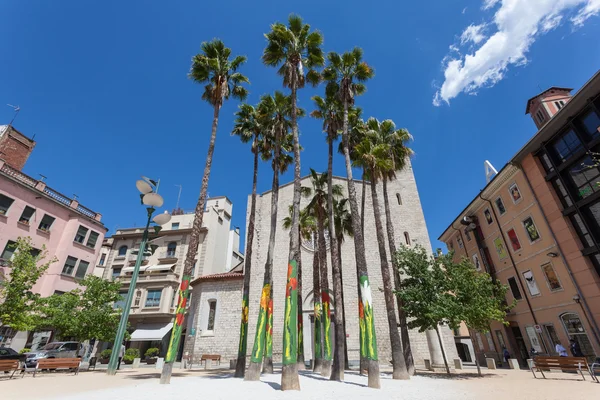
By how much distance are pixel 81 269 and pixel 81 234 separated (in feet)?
11.4

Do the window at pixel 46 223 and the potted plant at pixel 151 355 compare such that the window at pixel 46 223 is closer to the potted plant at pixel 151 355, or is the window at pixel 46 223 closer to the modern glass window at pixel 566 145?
the potted plant at pixel 151 355

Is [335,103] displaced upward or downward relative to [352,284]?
upward

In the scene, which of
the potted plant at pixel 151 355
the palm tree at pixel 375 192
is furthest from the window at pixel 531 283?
the potted plant at pixel 151 355

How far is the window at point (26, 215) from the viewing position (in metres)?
25.2

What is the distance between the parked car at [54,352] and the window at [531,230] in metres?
33.4

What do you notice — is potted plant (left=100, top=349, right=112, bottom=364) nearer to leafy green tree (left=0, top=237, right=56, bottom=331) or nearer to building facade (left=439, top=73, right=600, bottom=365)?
leafy green tree (left=0, top=237, right=56, bottom=331)

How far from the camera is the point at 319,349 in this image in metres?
15.0

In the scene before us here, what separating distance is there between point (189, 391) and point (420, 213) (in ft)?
82.5

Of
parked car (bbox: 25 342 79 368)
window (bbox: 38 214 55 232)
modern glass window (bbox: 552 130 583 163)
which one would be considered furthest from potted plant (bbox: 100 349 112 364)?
modern glass window (bbox: 552 130 583 163)

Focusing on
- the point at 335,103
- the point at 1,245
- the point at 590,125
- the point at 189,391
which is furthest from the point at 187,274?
the point at 590,125

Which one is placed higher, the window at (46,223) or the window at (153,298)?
the window at (46,223)

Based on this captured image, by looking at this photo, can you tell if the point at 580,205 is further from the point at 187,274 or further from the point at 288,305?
the point at 187,274

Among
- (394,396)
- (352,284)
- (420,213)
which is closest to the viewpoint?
(394,396)

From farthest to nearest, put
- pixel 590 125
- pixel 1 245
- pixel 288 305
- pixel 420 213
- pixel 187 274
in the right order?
pixel 420 213
pixel 1 245
pixel 590 125
pixel 187 274
pixel 288 305
